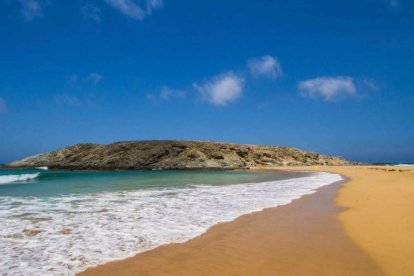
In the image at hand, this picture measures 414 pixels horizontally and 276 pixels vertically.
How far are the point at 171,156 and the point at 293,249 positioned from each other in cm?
5348

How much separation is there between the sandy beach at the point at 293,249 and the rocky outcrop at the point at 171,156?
151ft

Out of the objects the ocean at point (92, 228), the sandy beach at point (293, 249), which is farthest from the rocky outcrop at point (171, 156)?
the sandy beach at point (293, 249)

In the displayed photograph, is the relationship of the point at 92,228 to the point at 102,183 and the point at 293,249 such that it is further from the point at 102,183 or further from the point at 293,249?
the point at 102,183

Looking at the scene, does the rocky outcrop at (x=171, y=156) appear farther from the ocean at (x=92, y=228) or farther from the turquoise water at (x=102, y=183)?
the ocean at (x=92, y=228)

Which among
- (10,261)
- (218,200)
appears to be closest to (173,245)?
(10,261)

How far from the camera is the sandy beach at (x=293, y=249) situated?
4.56 meters

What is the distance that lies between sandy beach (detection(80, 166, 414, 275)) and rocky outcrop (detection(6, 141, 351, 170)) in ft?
151

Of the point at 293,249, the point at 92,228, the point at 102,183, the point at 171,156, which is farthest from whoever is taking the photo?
the point at 171,156

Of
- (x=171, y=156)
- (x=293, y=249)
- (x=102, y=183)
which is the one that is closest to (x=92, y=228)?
(x=293, y=249)

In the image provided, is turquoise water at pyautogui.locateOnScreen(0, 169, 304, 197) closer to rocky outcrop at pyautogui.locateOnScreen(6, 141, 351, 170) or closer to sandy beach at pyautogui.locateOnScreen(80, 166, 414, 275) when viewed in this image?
sandy beach at pyautogui.locateOnScreen(80, 166, 414, 275)

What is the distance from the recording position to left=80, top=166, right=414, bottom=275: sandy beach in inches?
179

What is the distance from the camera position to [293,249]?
18.1 feet

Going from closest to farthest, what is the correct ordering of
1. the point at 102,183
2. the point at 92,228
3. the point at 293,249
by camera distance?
the point at 293,249 → the point at 92,228 → the point at 102,183

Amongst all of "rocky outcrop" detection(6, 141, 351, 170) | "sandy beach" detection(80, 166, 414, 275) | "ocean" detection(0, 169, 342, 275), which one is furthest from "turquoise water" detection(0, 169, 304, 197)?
"rocky outcrop" detection(6, 141, 351, 170)
